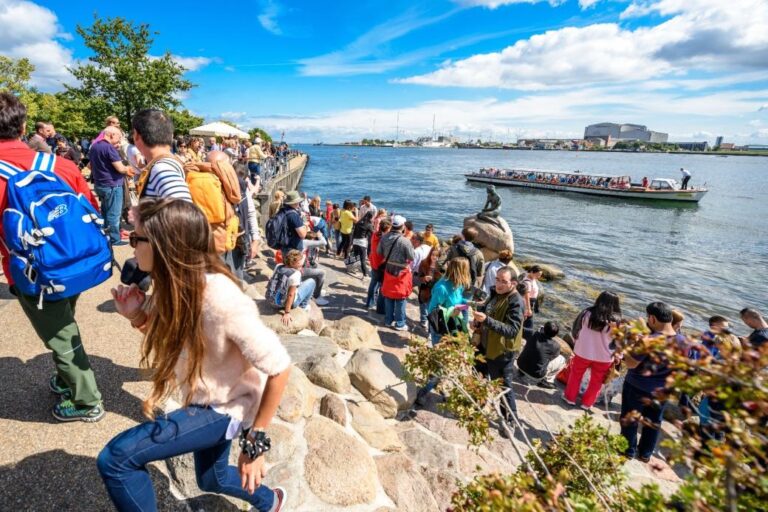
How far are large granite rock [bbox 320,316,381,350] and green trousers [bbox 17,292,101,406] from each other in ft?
10.7

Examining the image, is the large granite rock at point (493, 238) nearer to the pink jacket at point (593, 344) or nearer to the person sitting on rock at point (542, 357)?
the person sitting on rock at point (542, 357)

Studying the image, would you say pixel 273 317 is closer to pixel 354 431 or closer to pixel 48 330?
pixel 354 431

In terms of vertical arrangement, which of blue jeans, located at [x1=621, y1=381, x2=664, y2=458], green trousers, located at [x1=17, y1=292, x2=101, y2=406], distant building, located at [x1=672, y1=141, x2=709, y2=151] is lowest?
blue jeans, located at [x1=621, y1=381, x2=664, y2=458]

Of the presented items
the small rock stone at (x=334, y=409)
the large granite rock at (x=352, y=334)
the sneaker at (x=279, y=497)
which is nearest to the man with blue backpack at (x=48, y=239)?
the sneaker at (x=279, y=497)

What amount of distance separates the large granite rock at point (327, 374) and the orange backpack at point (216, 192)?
1.68 meters

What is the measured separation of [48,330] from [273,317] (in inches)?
130

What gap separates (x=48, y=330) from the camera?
253 cm

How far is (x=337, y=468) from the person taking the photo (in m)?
2.99

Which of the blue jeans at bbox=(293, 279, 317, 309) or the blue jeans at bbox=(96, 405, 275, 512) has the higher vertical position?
the blue jeans at bbox=(96, 405, 275, 512)

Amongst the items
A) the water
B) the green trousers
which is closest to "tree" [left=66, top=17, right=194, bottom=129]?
the water

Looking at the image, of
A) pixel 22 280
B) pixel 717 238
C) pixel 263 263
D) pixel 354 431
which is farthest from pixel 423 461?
pixel 717 238

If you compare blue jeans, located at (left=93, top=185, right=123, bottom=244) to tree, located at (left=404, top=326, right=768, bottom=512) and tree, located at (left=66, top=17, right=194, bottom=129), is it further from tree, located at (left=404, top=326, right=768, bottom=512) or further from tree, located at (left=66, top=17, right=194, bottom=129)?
tree, located at (left=66, top=17, right=194, bottom=129)

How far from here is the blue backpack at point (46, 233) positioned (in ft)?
7.47

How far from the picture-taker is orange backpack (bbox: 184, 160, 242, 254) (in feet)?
11.4
